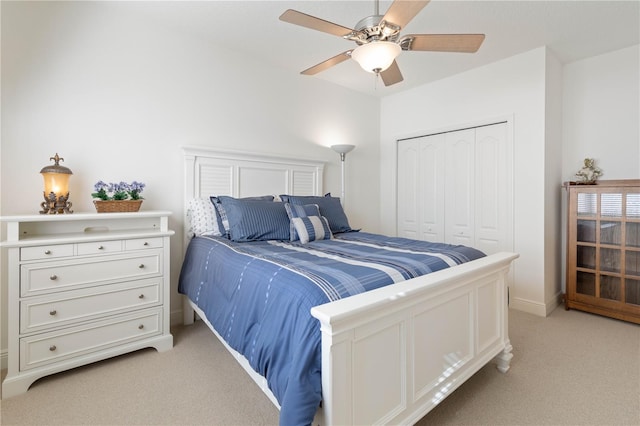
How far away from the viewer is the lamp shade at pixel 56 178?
2.04 meters

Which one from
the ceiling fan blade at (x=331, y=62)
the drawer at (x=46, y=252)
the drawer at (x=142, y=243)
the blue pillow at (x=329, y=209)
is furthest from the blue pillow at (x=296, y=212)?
the drawer at (x=46, y=252)

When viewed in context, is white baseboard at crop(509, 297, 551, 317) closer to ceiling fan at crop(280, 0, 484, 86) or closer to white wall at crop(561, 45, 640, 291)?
white wall at crop(561, 45, 640, 291)

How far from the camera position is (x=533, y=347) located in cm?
233

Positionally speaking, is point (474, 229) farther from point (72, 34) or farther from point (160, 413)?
point (72, 34)

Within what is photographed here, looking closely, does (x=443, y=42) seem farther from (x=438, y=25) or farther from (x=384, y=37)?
(x=438, y=25)

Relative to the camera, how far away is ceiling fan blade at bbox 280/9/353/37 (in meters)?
1.58

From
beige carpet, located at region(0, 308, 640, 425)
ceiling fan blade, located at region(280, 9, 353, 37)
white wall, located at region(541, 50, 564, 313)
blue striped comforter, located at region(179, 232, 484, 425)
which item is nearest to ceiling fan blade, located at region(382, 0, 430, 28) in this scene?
ceiling fan blade, located at region(280, 9, 353, 37)

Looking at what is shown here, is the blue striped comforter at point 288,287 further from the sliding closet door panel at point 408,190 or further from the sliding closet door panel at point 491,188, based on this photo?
the sliding closet door panel at point 408,190

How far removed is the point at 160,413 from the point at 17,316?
1.01 metres

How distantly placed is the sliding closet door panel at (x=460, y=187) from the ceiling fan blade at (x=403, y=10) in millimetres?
2365

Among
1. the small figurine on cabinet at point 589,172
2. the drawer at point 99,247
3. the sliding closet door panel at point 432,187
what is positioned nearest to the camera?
the drawer at point 99,247

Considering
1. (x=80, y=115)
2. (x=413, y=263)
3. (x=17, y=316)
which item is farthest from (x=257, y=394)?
(x=80, y=115)

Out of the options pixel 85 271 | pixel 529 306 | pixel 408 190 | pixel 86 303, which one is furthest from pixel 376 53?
pixel 529 306

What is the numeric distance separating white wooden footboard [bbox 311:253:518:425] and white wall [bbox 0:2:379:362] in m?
2.15
